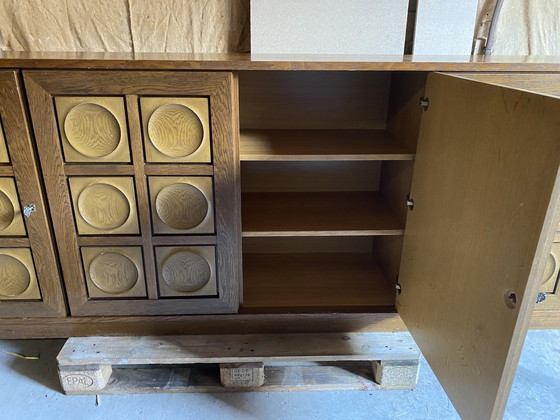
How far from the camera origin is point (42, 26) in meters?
1.45

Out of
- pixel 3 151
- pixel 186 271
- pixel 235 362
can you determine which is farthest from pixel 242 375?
pixel 3 151

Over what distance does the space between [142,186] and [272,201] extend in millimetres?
568

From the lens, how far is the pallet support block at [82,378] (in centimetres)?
131

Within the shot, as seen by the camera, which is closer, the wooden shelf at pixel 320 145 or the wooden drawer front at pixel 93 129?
the wooden drawer front at pixel 93 129

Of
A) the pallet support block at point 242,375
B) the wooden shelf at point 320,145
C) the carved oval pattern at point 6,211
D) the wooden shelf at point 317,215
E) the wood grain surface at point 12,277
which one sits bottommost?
the pallet support block at point 242,375

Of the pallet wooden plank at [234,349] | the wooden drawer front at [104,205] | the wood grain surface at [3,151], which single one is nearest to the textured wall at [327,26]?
the wooden drawer front at [104,205]

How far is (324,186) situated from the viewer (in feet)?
5.72

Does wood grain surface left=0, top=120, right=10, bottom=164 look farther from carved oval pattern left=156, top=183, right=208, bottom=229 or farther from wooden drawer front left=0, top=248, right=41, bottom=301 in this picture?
carved oval pattern left=156, top=183, right=208, bottom=229

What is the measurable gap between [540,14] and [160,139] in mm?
1508

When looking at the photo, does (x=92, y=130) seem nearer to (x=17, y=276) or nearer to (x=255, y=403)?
(x=17, y=276)

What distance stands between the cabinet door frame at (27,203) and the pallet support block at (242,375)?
0.58m

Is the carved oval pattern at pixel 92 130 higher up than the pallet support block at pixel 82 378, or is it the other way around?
the carved oval pattern at pixel 92 130

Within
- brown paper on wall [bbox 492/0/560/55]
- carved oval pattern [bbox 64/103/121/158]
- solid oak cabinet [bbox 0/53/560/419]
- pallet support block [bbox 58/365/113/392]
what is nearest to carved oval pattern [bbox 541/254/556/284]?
solid oak cabinet [bbox 0/53/560/419]

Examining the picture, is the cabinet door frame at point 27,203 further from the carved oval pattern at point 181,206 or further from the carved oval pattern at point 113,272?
the carved oval pattern at point 181,206
